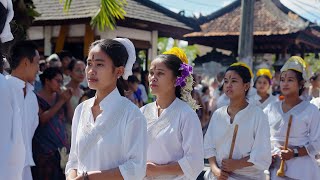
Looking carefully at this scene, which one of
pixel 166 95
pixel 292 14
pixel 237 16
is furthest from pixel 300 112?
pixel 237 16

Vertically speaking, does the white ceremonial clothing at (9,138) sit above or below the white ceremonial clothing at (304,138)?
above

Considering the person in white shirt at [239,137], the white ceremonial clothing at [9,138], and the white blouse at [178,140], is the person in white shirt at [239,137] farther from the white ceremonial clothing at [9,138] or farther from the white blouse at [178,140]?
the white ceremonial clothing at [9,138]

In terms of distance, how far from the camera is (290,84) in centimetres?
438

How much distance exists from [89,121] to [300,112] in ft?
8.17

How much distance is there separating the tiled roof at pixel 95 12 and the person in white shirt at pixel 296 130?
5.85 metres

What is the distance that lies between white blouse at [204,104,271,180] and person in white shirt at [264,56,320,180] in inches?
22.7

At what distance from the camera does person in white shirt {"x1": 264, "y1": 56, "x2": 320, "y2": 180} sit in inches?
167

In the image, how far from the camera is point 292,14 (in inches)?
582

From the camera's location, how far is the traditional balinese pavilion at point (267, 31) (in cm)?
1395

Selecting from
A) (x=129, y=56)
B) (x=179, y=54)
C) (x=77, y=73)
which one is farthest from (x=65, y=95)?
(x=129, y=56)

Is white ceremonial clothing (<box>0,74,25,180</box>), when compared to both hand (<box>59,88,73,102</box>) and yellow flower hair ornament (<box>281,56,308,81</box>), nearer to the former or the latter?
hand (<box>59,88,73,102</box>)

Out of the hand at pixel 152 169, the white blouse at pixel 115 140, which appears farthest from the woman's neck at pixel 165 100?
the white blouse at pixel 115 140

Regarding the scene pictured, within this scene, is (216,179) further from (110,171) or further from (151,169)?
(110,171)

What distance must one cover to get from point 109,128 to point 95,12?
7.29 metres
